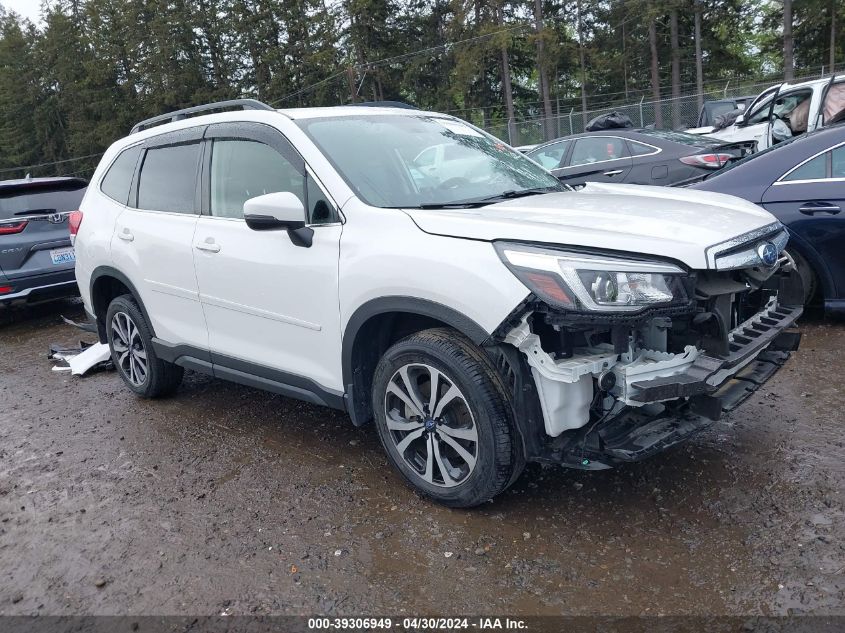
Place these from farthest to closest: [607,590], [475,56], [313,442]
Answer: [475,56] < [313,442] < [607,590]

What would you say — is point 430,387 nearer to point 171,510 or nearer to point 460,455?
point 460,455

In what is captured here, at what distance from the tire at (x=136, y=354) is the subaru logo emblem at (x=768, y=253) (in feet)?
12.6

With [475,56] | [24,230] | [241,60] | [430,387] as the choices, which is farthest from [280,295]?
[241,60]

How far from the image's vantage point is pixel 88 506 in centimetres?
368

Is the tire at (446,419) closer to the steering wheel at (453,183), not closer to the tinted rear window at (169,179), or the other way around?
the steering wheel at (453,183)

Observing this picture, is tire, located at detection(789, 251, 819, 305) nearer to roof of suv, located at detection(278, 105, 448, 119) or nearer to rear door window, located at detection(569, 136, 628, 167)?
roof of suv, located at detection(278, 105, 448, 119)

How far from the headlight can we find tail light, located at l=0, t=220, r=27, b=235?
277 inches

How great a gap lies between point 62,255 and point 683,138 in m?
7.94

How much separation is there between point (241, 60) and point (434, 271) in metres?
47.9

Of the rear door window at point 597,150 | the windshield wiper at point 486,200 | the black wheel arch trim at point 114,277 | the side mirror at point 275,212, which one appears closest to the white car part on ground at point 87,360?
the black wheel arch trim at point 114,277

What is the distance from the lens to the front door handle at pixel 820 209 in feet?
16.4

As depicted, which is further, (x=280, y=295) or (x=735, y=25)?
(x=735, y=25)

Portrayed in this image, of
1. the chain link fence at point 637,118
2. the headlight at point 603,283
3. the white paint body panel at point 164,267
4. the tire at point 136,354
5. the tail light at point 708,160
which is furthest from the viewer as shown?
the chain link fence at point 637,118

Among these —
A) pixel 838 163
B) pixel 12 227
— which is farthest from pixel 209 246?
pixel 12 227
